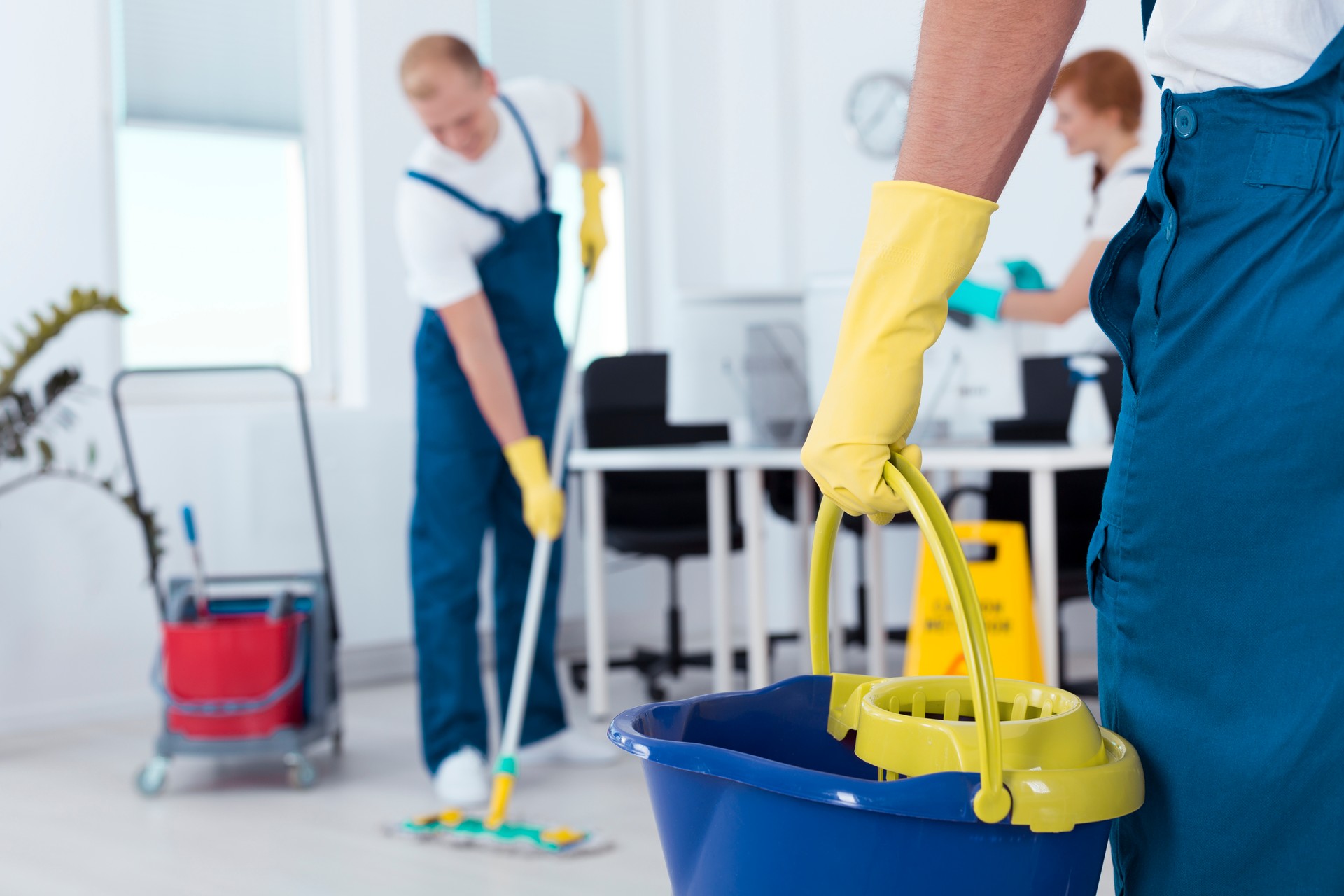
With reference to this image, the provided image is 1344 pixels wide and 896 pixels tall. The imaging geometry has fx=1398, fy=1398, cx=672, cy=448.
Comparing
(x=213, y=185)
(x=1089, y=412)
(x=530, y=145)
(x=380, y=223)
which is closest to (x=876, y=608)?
(x=1089, y=412)

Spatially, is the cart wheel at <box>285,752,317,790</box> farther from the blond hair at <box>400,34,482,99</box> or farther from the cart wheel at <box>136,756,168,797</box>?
the blond hair at <box>400,34,482,99</box>

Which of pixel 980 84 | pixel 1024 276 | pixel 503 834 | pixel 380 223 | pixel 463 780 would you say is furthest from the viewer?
pixel 380 223

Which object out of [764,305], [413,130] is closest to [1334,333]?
[764,305]

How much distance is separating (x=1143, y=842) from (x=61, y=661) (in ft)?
10.9

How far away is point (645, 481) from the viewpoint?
3971 mm

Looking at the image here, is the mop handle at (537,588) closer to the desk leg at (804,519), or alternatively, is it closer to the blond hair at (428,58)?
the blond hair at (428,58)

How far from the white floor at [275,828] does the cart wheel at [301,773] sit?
23 millimetres

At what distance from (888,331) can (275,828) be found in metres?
2.11

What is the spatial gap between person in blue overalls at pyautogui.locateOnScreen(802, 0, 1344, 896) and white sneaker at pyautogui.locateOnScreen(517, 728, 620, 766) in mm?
2204

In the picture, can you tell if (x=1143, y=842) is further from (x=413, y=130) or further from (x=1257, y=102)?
(x=413, y=130)

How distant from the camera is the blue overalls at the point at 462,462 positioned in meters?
2.73

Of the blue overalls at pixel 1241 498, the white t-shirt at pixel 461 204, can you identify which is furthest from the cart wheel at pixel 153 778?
the blue overalls at pixel 1241 498

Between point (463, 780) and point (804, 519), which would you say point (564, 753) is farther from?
point (804, 519)

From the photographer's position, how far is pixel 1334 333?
2.38 ft
